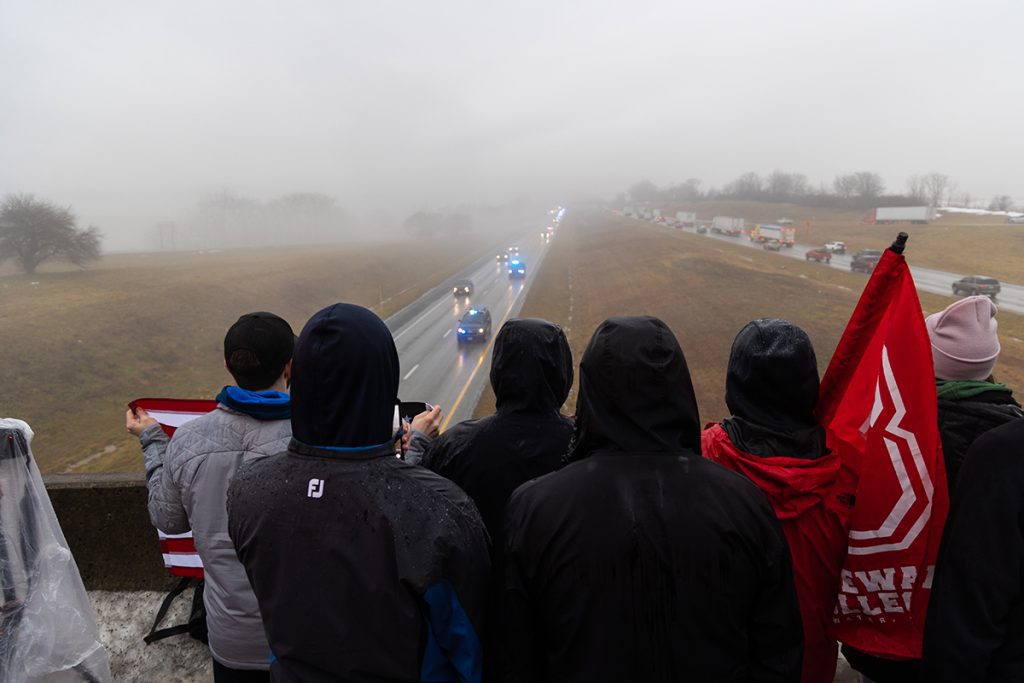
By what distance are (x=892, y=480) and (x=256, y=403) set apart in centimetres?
252

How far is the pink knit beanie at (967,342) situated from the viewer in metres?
2.44

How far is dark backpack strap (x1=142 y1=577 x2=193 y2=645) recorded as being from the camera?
360 centimetres

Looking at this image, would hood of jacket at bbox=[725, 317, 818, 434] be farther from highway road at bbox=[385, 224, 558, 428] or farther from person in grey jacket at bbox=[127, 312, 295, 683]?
highway road at bbox=[385, 224, 558, 428]

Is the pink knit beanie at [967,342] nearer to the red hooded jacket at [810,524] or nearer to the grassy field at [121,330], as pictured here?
the red hooded jacket at [810,524]

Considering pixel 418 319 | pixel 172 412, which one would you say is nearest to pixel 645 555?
pixel 172 412

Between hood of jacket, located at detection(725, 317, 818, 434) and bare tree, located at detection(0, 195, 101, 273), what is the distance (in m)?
57.9

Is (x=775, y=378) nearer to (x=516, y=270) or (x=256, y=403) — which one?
(x=256, y=403)

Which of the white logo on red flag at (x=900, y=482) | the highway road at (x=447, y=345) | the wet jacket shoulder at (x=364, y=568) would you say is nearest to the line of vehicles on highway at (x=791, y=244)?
the white logo on red flag at (x=900, y=482)

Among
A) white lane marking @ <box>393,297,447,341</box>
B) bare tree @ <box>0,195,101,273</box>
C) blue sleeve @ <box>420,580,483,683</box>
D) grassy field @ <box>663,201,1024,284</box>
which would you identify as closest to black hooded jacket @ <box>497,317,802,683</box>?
blue sleeve @ <box>420,580,483,683</box>

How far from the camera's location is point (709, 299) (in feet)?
109

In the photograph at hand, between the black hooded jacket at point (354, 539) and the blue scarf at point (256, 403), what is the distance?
62 centimetres

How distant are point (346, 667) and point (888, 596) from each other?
6.49 ft

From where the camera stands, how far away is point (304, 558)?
172 cm

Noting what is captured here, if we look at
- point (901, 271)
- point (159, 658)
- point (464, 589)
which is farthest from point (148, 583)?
point (901, 271)
